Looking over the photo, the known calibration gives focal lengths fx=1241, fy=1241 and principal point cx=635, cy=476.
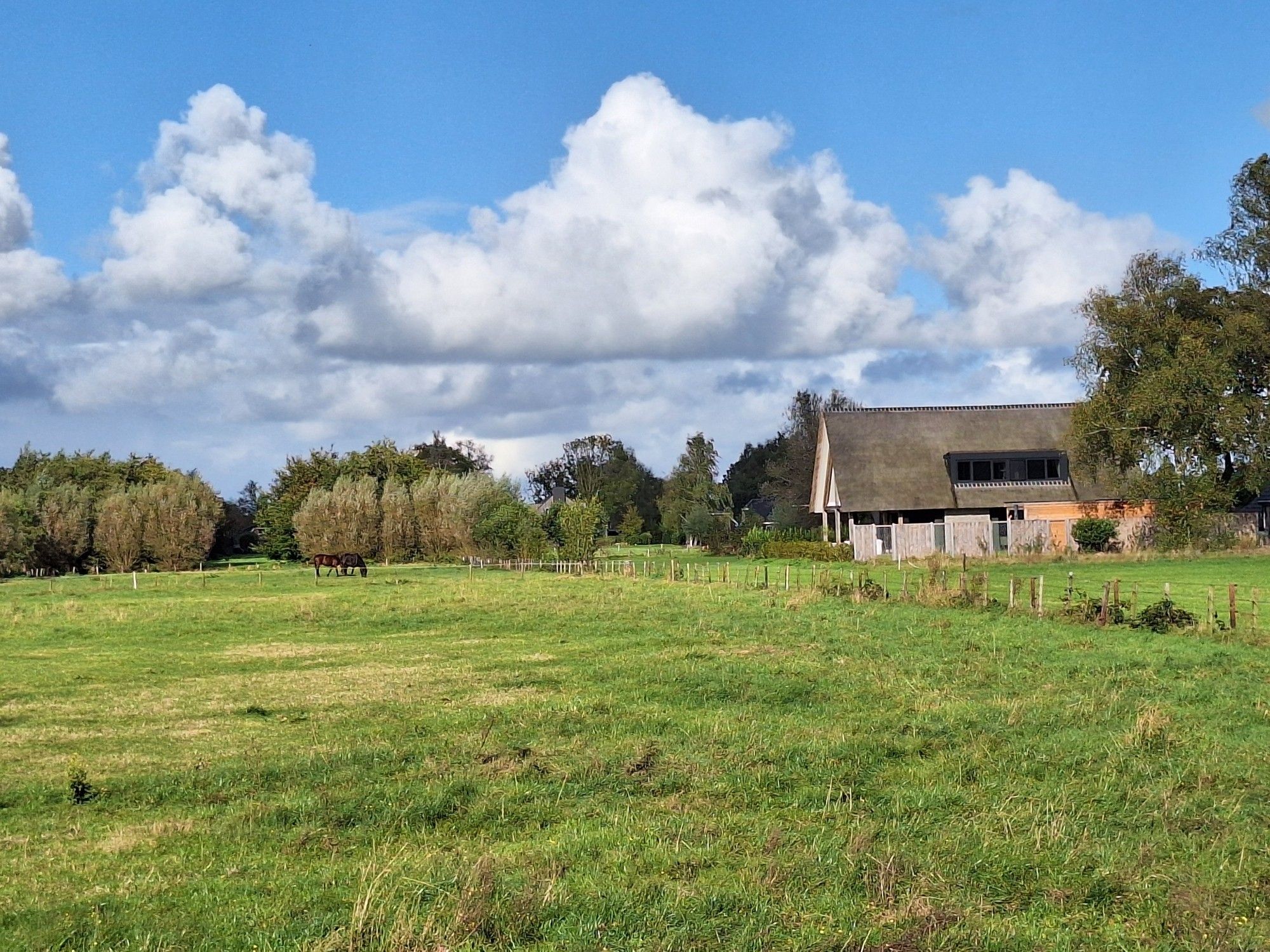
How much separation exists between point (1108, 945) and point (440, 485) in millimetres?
67706

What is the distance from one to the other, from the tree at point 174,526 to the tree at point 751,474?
56.2 m

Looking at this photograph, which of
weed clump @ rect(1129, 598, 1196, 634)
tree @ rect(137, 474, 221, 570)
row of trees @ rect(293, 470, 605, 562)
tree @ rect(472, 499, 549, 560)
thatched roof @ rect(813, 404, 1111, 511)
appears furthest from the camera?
tree @ rect(137, 474, 221, 570)

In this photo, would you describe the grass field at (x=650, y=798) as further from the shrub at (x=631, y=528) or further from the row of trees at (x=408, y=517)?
the shrub at (x=631, y=528)

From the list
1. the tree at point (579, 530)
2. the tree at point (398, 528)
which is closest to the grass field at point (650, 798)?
the tree at point (579, 530)

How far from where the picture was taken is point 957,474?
64188 mm

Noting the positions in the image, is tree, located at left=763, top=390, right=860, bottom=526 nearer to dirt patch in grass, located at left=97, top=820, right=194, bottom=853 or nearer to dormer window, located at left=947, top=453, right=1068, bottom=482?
dormer window, located at left=947, top=453, right=1068, bottom=482

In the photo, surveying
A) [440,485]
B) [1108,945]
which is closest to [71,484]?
[440,485]

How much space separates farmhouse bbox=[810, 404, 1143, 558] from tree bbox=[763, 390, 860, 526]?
5.74m

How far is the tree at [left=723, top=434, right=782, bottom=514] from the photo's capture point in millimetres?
120938

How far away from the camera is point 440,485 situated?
73125 millimetres

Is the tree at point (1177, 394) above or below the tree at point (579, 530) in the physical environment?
above

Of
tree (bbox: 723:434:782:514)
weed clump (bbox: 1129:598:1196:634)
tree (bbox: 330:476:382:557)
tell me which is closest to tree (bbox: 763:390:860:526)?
tree (bbox: 723:434:782:514)

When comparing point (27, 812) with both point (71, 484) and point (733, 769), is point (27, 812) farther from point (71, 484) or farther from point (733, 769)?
point (71, 484)

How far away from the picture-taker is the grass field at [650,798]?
7152 millimetres
